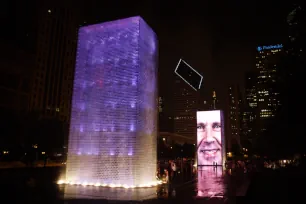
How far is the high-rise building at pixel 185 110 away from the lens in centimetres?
17600

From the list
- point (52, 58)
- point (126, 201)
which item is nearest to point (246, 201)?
point (126, 201)

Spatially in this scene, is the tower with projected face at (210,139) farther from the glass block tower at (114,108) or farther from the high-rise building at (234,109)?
the high-rise building at (234,109)

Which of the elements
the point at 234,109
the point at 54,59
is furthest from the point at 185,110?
the point at 54,59

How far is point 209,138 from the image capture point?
39.5m

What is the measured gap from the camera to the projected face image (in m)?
39.2

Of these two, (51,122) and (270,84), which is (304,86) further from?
(51,122)

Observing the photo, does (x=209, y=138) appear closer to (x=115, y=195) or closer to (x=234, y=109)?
(x=115, y=195)

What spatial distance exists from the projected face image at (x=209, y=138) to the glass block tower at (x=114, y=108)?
23.9 metres

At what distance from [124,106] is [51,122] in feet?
104

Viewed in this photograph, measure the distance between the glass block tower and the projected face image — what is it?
23924 millimetres

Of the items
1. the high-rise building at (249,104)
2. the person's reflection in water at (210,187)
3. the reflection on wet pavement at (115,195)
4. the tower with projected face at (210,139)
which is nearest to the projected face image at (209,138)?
the tower with projected face at (210,139)

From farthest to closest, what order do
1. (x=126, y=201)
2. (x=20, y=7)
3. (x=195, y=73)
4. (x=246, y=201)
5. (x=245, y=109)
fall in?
1. (x=245, y=109)
2. (x=20, y=7)
3. (x=195, y=73)
4. (x=126, y=201)
5. (x=246, y=201)

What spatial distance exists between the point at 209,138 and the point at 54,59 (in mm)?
70463

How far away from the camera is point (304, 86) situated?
Result: 10.6 meters
